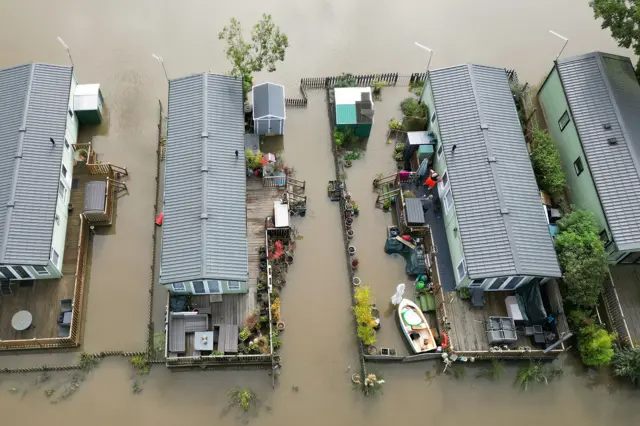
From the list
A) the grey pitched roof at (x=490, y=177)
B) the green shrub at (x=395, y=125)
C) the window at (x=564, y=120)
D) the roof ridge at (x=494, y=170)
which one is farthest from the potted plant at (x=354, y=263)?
the window at (x=564, y=120)

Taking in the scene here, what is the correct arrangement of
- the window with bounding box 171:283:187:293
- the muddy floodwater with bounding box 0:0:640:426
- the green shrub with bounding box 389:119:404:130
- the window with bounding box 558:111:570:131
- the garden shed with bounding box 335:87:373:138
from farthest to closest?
the green shrub with bounding box 389:119:404:130 → the garden shed with bounding box 335:87:373:138 → the window with bounding box 558:111:570:131 → the window with bounding box 171:283:187:293 → the muddy floodwater with bounding box 0:0:640:426

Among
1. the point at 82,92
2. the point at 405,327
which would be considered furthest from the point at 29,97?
the point at 405,327

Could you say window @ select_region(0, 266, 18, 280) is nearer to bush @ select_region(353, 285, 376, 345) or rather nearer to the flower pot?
bush @ select_region(353, 285, 376, 345)

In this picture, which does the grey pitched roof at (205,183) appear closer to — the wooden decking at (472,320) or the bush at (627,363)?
the wooden decking at (472,320)

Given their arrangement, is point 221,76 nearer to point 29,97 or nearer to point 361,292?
point 29,97

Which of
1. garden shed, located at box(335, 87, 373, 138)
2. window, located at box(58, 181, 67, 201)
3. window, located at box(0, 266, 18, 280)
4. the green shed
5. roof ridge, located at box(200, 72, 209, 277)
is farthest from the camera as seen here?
garden shed, located at box(335, 87, 373, 138)

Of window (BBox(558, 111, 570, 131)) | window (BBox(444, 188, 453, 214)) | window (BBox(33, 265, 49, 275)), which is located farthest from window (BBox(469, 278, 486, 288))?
window (BBox(33, 265, 49, 275))

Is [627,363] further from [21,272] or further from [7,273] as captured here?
[7,273]
